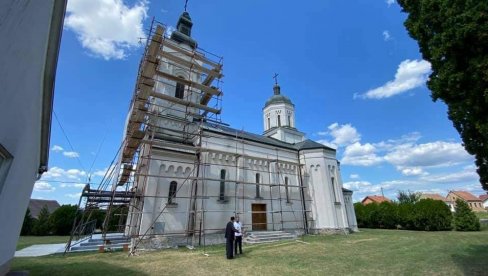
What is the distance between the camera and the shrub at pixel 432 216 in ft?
71.5

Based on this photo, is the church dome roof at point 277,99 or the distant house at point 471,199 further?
the distant house at point 471,199

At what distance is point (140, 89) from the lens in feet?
43.6

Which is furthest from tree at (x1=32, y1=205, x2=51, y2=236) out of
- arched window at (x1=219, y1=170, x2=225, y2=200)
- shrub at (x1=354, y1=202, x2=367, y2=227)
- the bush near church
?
the bush near church

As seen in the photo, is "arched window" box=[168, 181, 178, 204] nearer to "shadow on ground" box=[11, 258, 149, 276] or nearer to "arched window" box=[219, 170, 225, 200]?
"arched window" box=[219, 170, 225, 200]

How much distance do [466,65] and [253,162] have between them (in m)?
13.4

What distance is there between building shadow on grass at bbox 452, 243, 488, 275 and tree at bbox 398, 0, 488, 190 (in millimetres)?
2267

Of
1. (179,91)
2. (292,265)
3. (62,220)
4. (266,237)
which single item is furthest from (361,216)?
(62,220)

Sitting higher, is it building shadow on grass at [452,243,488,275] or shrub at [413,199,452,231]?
shrub at [413,199,452,231]

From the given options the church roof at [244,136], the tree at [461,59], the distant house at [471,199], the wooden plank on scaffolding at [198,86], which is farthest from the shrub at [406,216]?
the distant house at [471,199]

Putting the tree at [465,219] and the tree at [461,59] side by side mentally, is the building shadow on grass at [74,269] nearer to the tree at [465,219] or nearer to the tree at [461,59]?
the tree at [461,59]

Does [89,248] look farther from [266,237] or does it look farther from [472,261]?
[472,261]

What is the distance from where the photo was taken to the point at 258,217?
1662 cm

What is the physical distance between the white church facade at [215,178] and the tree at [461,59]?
11105 mm

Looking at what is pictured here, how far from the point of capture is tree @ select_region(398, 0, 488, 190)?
4.53 metres
